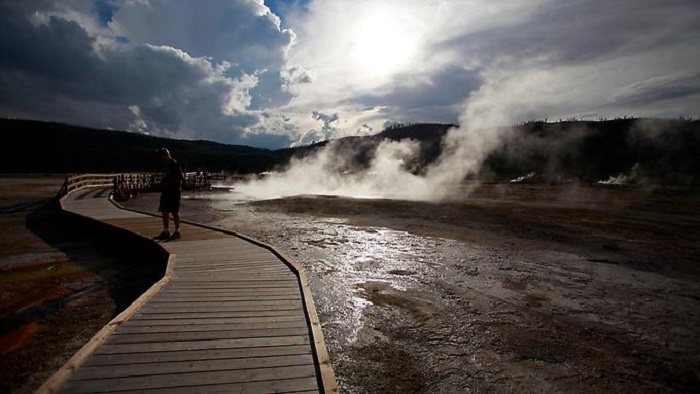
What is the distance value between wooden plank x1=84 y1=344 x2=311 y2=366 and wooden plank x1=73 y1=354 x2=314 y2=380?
47 mm

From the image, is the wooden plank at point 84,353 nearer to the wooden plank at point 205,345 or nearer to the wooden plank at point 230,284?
the wooden plank at point 205,345

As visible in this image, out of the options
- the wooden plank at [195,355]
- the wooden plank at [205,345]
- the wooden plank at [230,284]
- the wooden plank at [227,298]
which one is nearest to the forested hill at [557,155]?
the wooden plank at [230,284]

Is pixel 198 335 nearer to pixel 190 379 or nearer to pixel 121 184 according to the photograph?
pixel 190 379

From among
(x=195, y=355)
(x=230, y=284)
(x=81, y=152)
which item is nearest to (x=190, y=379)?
(x=195, y=355)

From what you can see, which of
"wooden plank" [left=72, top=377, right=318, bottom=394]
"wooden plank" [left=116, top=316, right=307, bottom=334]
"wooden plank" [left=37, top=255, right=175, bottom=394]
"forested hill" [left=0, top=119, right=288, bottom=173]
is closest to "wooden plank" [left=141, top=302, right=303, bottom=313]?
"wooden plank" [left=37, top=255, right=175, bottom=394]

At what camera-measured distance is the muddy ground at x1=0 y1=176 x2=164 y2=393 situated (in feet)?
12.6

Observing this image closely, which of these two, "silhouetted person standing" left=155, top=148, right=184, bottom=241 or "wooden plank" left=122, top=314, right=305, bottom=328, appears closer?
"wooden plank" left=122, top=314, right=305, bottom=328

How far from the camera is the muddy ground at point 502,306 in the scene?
3.62 m

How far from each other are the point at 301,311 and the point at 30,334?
10.8 feet

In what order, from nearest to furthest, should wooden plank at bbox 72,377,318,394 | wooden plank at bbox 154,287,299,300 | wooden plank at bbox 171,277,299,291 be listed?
wooden plank at bbox 72,377,318,394, wooden plank at bbox 154,287,299,300, wooden plank at bbox 171,277,299,291

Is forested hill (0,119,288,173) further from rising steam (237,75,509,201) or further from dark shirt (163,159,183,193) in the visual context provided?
dark shirt (163,159,183,193)

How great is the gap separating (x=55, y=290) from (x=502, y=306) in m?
6.94

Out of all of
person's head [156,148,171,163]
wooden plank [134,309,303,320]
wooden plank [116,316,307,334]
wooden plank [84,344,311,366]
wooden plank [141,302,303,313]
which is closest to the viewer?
wooden plank [84,344,311,366]

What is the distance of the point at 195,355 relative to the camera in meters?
3.04
